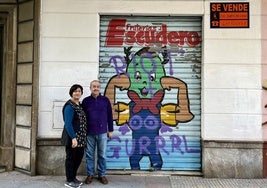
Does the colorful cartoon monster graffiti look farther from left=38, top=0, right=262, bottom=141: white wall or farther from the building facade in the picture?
left=38, top=0, right=262, bottom=141: white wall

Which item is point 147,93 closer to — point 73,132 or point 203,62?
point 203,62

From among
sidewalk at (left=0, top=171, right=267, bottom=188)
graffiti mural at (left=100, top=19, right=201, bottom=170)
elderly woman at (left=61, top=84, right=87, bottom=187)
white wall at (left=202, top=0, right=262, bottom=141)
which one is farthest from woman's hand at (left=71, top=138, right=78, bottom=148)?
white wall at (left=202, top=0, right=262, bottom=141)

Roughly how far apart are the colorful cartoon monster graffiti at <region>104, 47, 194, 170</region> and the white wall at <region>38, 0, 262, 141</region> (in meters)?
0.49

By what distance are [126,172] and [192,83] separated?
2.18 m

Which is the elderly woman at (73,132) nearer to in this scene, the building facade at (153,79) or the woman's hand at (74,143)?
the woman's hand at (74,143)

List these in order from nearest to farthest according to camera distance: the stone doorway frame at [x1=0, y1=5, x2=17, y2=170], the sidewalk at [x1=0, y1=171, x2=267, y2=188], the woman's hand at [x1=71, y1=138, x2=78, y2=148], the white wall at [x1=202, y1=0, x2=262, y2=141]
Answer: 1. the woman's hand at [x1=71, y1=138, x2=78, y2=148]
2. the sidewalk at [x1=0, y1=171, x2=267, y2=188]
3. the white wall at [x1=202, y1=0, x2=262, y2=141]
4. the stone doorway frame at [x1=0, y1=5, x2=17, y2=170]

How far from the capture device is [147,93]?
7.64 metres

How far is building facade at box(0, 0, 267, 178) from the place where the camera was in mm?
7352

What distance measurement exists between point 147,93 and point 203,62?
1243mm

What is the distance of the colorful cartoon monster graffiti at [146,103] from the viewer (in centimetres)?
760

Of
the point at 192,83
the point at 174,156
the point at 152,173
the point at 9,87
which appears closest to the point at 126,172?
the point at 152,173

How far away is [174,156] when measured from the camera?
24.9 ft

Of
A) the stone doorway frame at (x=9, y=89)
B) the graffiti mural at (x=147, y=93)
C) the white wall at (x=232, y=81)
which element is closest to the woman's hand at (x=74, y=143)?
the graffiti mural at (x=147, y=93)

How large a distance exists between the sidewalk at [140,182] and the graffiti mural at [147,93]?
445 millimetres
